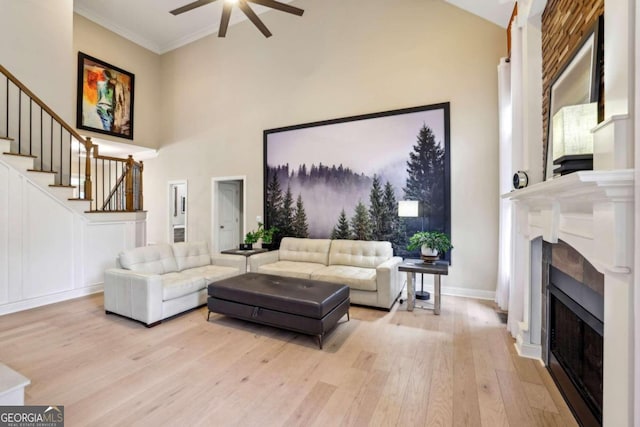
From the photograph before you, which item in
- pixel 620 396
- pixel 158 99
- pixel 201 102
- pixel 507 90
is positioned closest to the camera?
pixel 620 396

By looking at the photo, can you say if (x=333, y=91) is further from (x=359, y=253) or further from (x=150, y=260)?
(x=150, y=260)

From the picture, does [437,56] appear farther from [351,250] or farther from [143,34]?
[143,34]

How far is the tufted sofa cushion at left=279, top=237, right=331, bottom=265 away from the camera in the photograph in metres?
4.76

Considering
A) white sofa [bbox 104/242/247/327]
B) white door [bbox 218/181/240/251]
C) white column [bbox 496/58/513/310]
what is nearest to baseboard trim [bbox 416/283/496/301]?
white column [bbox 496/58/513/310]

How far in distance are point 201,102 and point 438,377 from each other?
7032 mm

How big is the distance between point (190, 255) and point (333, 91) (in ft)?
12.1

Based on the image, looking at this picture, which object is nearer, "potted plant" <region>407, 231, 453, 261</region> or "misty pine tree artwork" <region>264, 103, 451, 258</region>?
"potted plant" <region>407, 231, 453, 261</region>

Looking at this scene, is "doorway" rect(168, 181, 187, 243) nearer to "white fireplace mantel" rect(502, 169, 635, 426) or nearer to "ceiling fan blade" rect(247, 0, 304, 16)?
"ceiling fan blade" rect(247, 0, 304, 16)

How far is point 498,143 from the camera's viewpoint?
4.09 m

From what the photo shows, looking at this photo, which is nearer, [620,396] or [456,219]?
[620,396]

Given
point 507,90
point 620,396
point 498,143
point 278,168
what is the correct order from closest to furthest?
point 620,396 < point 507,90 < point 498,143 < point 278,168

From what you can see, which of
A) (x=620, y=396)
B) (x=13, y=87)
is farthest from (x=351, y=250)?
(x=13, y=87)

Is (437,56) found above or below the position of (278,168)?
above

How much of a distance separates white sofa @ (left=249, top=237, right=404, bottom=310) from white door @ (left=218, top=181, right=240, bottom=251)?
228 centimetres
